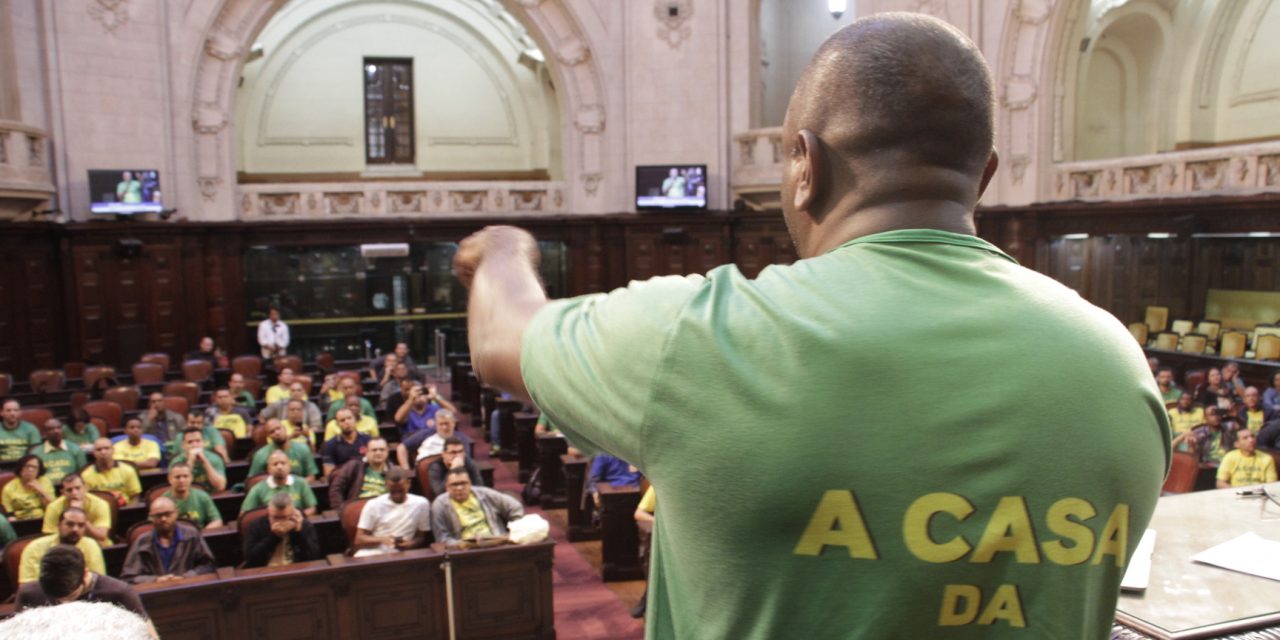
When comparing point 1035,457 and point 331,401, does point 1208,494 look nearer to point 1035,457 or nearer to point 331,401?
point 1035,457

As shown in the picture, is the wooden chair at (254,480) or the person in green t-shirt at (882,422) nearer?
the person in green t-shirt at (882,422)

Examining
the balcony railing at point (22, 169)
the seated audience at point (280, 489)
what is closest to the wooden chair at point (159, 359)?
the balcony railing at point (22, 169)

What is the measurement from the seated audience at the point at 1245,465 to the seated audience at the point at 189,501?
947 centimetres

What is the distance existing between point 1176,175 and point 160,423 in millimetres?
16011

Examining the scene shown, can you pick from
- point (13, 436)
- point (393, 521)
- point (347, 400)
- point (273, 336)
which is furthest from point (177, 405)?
point (393, 521)

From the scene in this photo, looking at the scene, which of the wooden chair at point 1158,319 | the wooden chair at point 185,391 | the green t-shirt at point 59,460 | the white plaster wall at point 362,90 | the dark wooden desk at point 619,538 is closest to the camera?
the dark wooden desk at point 619,538

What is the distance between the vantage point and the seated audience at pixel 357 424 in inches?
467

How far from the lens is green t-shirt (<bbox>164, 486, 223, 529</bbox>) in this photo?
8.95 metres

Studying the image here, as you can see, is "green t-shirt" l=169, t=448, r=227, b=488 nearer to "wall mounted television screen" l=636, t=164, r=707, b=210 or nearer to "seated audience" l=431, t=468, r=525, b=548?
"seated audience" l=431, t=468, r=525, b=548

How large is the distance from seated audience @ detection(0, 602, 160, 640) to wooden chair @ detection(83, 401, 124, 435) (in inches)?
518

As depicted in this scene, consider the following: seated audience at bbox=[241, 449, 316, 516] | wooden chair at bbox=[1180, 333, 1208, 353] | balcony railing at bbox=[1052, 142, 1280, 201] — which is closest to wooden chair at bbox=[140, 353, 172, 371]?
seated audience at bbox=[241, 449, 316, 516]

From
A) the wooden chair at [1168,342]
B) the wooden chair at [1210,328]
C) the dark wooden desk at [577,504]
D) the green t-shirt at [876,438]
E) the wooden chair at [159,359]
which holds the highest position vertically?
the green t-shirt at [876,438]

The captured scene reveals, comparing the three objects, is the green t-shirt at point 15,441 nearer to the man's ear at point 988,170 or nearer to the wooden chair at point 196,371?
the wooden chair at point 196,371

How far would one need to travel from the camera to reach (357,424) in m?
12.1
